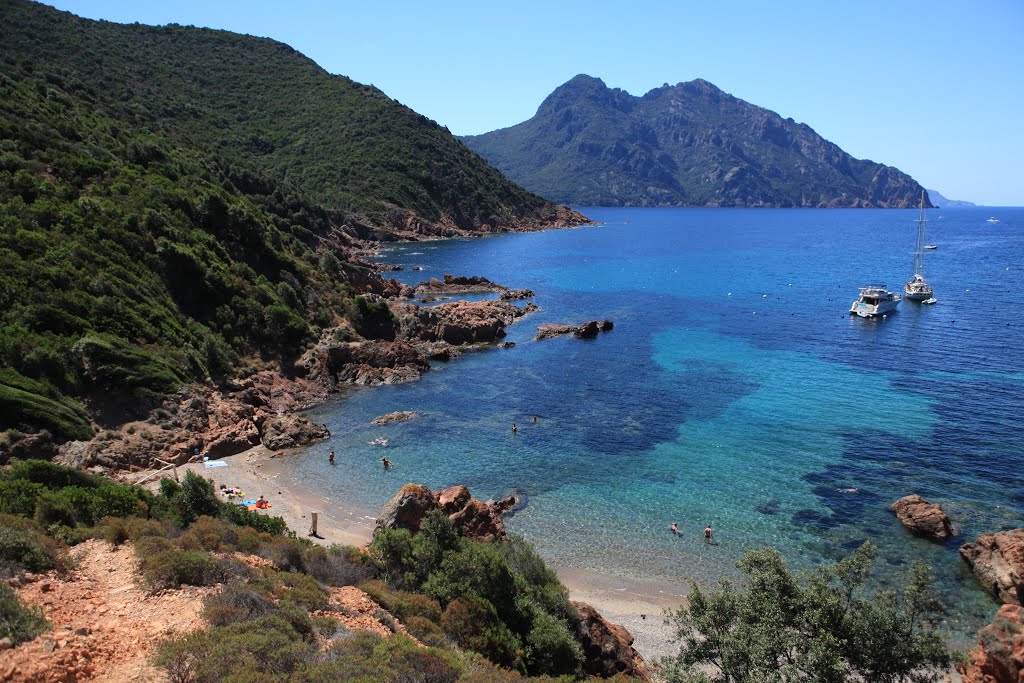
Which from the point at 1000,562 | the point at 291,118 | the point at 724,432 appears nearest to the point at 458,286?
the point at 724,432

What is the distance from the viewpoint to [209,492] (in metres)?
18.5

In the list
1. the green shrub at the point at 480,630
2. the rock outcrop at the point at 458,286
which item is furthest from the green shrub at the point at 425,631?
the rock outcrop at the point at 458,286

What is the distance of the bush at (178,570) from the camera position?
41.1 feet

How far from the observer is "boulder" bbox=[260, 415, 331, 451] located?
34125 mm

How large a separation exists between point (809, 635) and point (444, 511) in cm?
1276

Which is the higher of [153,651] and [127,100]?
[127,100]

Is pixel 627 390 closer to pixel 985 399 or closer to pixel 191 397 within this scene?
pixel 985 399

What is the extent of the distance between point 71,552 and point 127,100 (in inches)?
3970

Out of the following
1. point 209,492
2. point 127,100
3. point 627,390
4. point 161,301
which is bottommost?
point 627,390

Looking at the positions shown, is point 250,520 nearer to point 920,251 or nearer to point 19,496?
point 19,496

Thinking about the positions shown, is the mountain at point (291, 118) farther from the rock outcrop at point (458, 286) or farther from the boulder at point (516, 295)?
the boulder at point (516, 295)

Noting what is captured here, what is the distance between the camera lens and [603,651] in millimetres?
16766

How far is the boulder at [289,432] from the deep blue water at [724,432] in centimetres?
109

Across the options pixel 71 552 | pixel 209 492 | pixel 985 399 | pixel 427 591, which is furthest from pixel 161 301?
pixel 985 399
